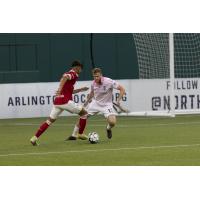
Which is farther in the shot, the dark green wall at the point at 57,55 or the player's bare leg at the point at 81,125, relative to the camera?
the dark green wall at the point at 57,55

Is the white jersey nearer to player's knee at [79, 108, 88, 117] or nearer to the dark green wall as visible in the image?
player's knee at [79, 108, 88, 117]

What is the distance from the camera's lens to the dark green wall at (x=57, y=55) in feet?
144

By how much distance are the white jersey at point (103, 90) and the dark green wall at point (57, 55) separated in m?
20.4

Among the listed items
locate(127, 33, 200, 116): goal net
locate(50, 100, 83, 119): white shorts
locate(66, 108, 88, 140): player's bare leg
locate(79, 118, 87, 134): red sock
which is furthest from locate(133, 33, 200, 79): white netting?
locate(50, 100, 83, 119): white shorts

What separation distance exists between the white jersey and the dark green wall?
20.4 metres

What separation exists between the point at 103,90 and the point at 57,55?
72.8 ft

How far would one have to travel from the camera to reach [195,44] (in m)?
38.5

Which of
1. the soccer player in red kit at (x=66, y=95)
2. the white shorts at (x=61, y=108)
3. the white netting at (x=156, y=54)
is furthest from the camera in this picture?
Answer: the white netting at (x=156, y=54)

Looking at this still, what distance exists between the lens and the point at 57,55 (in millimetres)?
45344

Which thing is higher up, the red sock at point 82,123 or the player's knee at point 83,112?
the player's knee at point 83,112

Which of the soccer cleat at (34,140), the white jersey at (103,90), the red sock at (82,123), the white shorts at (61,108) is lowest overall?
the soccer cleat at (34,140)

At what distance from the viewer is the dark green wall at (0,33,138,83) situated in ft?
144

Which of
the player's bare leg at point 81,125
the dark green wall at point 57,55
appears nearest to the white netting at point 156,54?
the dark green wall at point 57,55

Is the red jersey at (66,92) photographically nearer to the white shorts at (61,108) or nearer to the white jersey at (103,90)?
the white shorts at (61,108)
